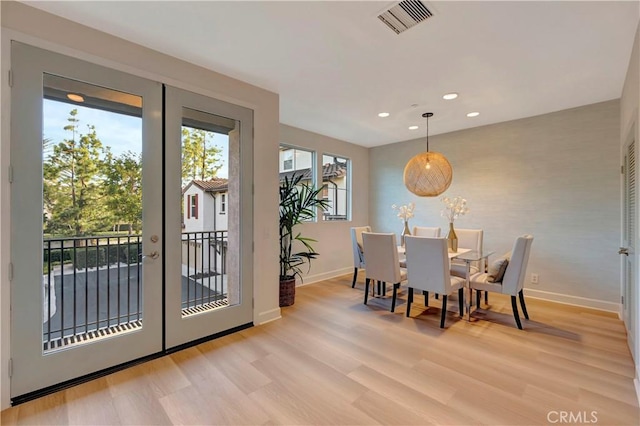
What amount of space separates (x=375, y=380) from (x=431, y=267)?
4.91 feet

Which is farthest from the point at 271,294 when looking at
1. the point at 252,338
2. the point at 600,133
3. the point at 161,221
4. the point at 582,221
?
the point at 600,133

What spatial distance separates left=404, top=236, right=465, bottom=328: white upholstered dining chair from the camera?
3137 millimetres

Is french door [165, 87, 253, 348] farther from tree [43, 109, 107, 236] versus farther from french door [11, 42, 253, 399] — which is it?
tree [43, 109, 107, 236]

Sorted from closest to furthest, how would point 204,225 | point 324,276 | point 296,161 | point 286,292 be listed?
point 204,225 < point 286,292 < point 296,161 < point 324,276

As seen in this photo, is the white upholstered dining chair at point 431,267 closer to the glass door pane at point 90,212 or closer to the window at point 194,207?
the window at point 194,207

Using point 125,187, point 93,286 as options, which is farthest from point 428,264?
point 93,286

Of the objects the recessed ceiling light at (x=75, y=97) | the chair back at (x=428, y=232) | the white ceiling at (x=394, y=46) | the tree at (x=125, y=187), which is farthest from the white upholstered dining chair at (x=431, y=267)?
the recessed ceiling light at (x=75, y=97)

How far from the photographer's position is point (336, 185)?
5.77 metres

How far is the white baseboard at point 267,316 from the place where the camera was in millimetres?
3264

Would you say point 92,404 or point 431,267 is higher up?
point 431,267

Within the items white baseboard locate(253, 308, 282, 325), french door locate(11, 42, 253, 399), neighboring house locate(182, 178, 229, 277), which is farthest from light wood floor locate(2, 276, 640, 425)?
neighboring house locate(182, 178, 229, 277)

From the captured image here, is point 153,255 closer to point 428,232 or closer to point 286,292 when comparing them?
point 286,292

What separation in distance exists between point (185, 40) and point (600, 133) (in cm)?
496

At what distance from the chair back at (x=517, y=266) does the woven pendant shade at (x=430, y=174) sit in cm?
109
